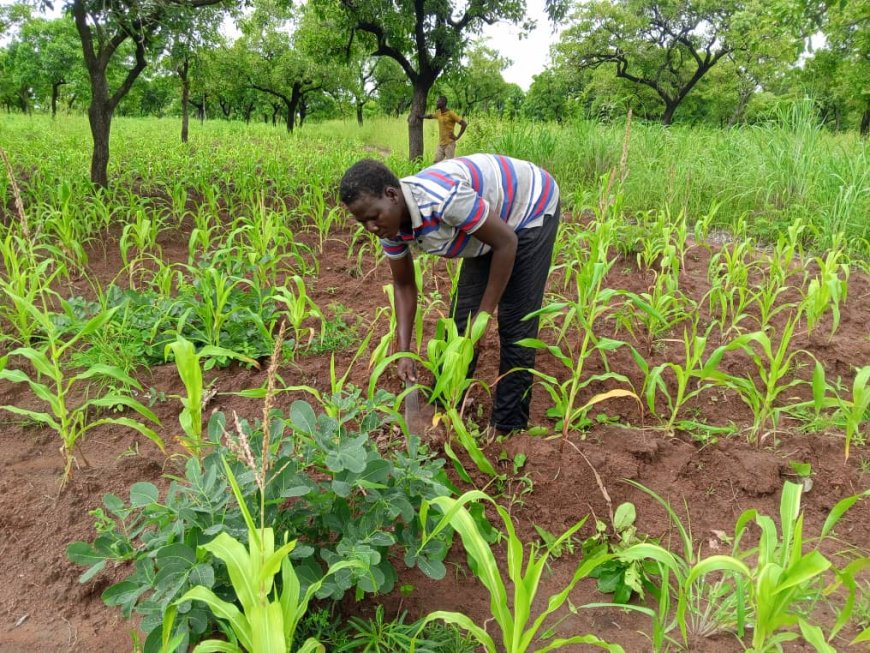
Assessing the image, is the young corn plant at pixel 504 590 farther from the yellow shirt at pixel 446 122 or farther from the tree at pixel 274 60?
the tree at pixel 274 60

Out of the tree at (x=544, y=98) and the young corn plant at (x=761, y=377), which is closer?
the young corn plant at (x=761, y=377)

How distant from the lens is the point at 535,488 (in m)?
1.86

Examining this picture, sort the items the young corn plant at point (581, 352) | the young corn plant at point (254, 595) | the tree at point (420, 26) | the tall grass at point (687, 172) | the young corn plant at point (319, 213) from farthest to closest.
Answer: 1. the tree at point (420, 26)
2. the tall grass at point (687, 172)
3. the young corn plant at point (319, 213)
4. the young corn plant at point (581, 352)
5. the young corn plant at point (254, 595)

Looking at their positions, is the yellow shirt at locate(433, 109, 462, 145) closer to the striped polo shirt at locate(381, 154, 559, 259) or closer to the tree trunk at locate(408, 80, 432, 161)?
the tree trunk at locate(408, 80, 432, 161)

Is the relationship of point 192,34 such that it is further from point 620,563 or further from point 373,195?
point 620,563

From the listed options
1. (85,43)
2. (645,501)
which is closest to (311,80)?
(85,43)

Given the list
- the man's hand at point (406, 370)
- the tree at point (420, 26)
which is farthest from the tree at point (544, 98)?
the man's hand at point (406, 370)

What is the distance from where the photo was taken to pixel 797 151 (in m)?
4.93

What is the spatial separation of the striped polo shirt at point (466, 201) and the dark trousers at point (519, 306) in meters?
0.08

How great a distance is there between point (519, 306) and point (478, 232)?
0.45 meters

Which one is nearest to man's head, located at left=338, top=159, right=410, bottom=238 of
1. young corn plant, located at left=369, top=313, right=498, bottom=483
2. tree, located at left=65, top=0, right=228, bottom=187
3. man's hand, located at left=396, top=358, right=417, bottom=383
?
young corn plant, located at left=369, top=313, right=498, bottom=483

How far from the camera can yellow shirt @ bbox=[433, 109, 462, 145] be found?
281 inches

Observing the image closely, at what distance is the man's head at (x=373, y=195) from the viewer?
1606mm

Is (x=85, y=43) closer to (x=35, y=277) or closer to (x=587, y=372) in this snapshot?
(x=35, y=277)
